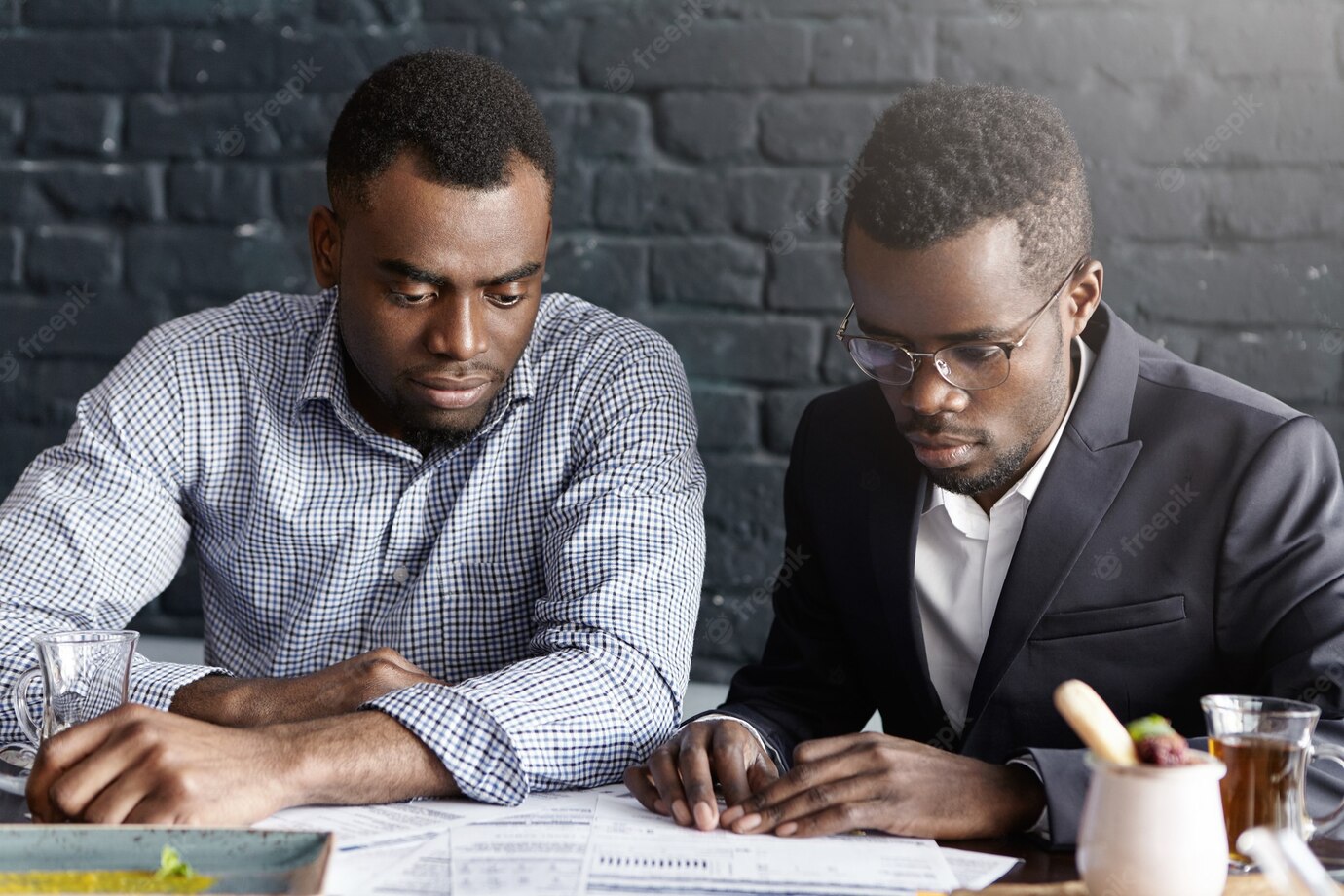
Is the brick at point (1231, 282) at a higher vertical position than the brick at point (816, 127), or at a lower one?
lower

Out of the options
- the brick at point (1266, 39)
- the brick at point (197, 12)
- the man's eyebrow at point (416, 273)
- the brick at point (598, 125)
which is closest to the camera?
the man's eyebrow at point (416, 273)

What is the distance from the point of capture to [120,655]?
1.29 metres

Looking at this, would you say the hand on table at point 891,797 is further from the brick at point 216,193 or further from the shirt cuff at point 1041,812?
the brick at point 216,193

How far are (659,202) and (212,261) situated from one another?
778 mm

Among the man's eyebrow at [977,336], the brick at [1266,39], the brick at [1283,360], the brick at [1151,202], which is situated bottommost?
the brick at [1283,360]

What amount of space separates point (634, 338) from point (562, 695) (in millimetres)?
591

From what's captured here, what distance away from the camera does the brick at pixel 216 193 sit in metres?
2.30

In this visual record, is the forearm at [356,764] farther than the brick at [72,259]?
No

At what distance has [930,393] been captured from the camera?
4.77 feet

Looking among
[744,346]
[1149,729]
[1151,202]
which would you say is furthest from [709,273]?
[1149,729]

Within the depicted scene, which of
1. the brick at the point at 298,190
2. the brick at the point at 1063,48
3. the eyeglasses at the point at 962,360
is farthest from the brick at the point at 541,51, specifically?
the eyeglasses at the point at 962,360

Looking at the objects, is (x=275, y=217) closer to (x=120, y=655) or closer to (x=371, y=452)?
(x=371, y=452)

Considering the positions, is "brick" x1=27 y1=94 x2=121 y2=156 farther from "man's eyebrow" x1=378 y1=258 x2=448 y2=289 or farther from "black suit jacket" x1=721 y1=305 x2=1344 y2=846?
"black suit jacket" x1=721 y1=305 x2=1344 y2=846

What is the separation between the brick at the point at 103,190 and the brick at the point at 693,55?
79 cm
